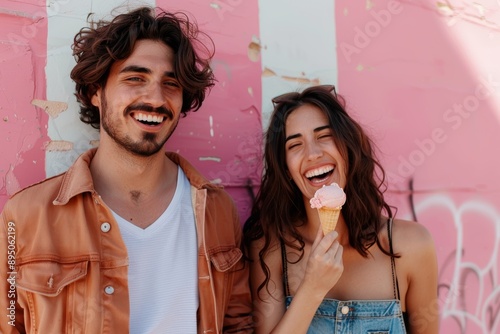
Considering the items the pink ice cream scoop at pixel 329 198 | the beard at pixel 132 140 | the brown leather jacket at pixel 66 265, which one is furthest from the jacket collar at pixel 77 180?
the pink ice cream scoop at pixel 329 198

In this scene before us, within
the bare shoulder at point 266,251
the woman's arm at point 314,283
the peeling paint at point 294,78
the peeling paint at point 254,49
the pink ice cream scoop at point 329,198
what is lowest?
the woman's arm at point 314,283

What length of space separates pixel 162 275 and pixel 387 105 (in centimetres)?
256

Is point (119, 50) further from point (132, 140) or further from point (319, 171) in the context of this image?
point (319, 171)

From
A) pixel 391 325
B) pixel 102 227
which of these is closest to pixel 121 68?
pixel 102 227

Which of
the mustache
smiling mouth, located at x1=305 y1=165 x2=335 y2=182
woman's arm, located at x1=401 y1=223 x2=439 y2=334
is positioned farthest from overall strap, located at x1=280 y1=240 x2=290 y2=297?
the mustache

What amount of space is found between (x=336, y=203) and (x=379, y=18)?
7.51 ft

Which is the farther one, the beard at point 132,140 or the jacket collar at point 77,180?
the beard at point 132,140

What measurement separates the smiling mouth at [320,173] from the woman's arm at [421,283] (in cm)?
60

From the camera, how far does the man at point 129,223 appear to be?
252cm

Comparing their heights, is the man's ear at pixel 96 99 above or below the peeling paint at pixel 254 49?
below

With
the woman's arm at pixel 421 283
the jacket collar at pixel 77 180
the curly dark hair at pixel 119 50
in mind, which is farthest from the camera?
the woman's arm at pixel 421 283

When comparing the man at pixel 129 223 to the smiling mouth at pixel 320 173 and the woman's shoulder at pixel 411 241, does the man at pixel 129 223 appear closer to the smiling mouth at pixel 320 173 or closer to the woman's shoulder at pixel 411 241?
the smiling mouth at pixel 320 173

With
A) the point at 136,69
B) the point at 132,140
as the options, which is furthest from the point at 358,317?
the point at 136,69

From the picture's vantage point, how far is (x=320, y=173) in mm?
3037
